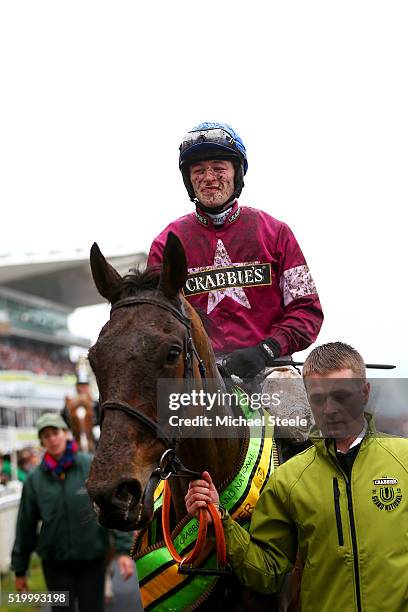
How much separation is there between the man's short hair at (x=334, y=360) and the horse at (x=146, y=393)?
1.38 ft

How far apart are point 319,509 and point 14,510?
8.57 metres

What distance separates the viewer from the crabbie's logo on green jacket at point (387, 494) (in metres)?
2.88

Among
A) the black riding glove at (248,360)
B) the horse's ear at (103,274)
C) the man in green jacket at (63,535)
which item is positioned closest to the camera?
the horse's ear at (103,274)

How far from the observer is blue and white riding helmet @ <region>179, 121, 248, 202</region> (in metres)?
4.19

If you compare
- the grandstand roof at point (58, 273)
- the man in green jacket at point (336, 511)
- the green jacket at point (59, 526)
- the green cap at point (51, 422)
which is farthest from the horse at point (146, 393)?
the grandstand roof at point (58, 273)

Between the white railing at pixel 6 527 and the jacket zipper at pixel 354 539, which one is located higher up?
the white railing at pixel 6 527

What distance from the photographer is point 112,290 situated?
322 centimetres

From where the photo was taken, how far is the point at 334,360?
3086 millimetres

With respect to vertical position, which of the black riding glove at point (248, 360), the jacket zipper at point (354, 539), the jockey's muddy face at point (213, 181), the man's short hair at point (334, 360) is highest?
the jockey's muddy face at point (213, 181)

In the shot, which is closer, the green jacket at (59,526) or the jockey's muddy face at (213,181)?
the jockey's muddy face at (213,181)

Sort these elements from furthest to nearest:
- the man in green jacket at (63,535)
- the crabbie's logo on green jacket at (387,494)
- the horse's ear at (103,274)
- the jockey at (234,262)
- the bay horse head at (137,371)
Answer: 1. the man in green jacket at (63,535)
2. the jockey at (234,262)
3. the horse's ear at (103,274)
4. the crabbie's logo on green jacket at (387,494)
5. the bay horse head at (137,371)

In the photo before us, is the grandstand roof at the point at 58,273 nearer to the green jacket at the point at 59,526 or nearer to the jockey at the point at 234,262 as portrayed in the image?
the green jacket at the point at 59,526

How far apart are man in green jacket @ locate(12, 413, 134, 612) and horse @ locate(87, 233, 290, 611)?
3497 millimetres

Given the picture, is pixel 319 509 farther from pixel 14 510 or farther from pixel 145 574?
pixel 14 510
